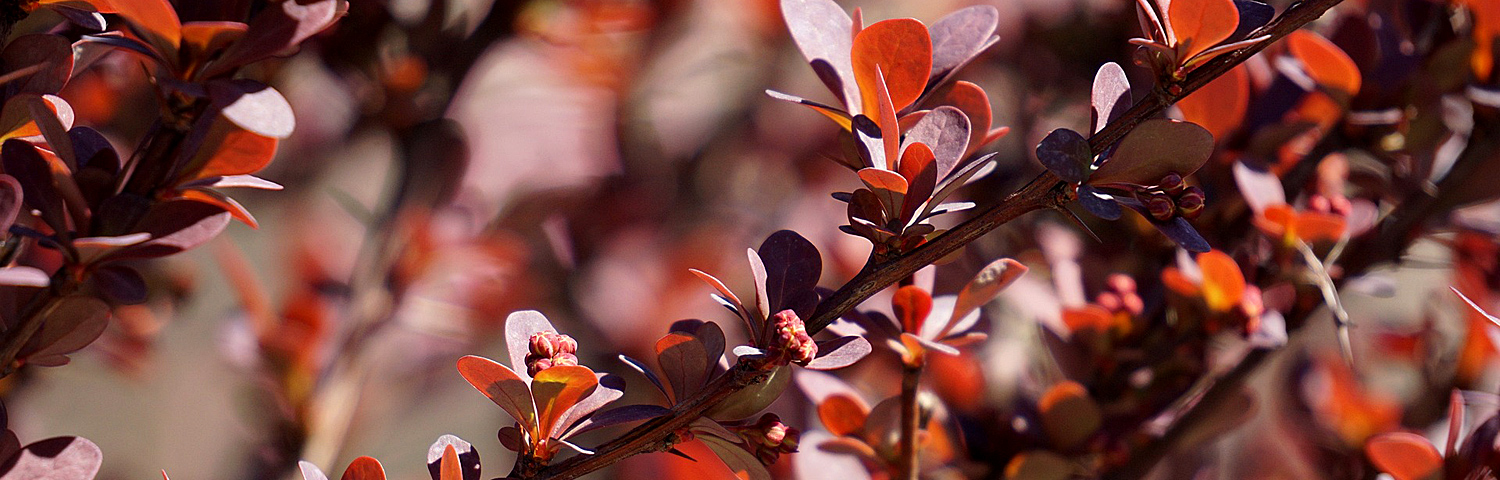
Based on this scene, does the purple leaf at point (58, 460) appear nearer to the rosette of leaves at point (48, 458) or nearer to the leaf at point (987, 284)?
the rosette of leaves at point (48, 458)

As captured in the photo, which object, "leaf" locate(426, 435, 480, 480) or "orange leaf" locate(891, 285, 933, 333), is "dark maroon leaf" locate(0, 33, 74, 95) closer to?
"leaf" locate(426, 435, 480, 480)

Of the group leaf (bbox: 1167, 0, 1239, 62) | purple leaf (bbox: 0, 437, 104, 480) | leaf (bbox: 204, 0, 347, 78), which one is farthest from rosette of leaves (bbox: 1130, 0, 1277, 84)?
purple leaf (bbox: 0, 437, 104, 480)

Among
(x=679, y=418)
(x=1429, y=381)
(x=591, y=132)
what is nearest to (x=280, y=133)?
(x=679, y=418)

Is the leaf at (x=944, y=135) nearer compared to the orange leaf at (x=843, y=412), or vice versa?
the leaf at (x=944, y=135)

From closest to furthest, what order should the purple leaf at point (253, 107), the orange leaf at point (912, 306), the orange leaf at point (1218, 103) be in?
1. the purple leaf at point (253, 107)
2. the orange leaf at point (912, 306)
3. the orange leaf at point (1218, 103)

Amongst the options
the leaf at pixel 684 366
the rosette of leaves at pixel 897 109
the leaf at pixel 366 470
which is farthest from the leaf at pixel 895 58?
the leaf at pixel 366 470

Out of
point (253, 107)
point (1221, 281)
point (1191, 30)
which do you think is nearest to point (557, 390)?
point (253, 107)
